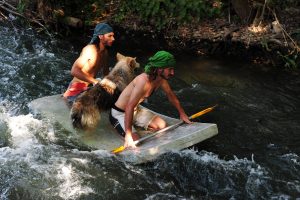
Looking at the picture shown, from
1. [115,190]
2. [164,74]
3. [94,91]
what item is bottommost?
[115,190]

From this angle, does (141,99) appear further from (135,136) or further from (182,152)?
(182,152)

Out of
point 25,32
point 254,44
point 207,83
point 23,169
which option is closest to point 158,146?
point 23,169

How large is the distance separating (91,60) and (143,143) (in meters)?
1.75

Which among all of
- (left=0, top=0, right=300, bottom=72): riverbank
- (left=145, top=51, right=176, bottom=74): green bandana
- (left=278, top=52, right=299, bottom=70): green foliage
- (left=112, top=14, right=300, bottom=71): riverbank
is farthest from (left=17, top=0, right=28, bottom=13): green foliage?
(left=145, top=51, right=176, bottom=74): green bandana

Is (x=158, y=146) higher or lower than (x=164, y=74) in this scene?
lower

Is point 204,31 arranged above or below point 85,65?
below

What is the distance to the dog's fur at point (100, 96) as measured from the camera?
6.59 meters

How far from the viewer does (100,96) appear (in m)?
6.76

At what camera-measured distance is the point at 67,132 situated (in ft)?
22.2

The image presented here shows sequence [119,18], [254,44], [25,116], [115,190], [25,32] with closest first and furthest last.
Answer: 1. [115,190]
2. [25,116]
3. [254,44]
4. [25,32]
5. [119,18]

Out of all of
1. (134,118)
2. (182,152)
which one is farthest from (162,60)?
(182,152)

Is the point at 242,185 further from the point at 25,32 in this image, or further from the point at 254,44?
the point at 25,32

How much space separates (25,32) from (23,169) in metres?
7.13

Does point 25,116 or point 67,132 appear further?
point 25,116
